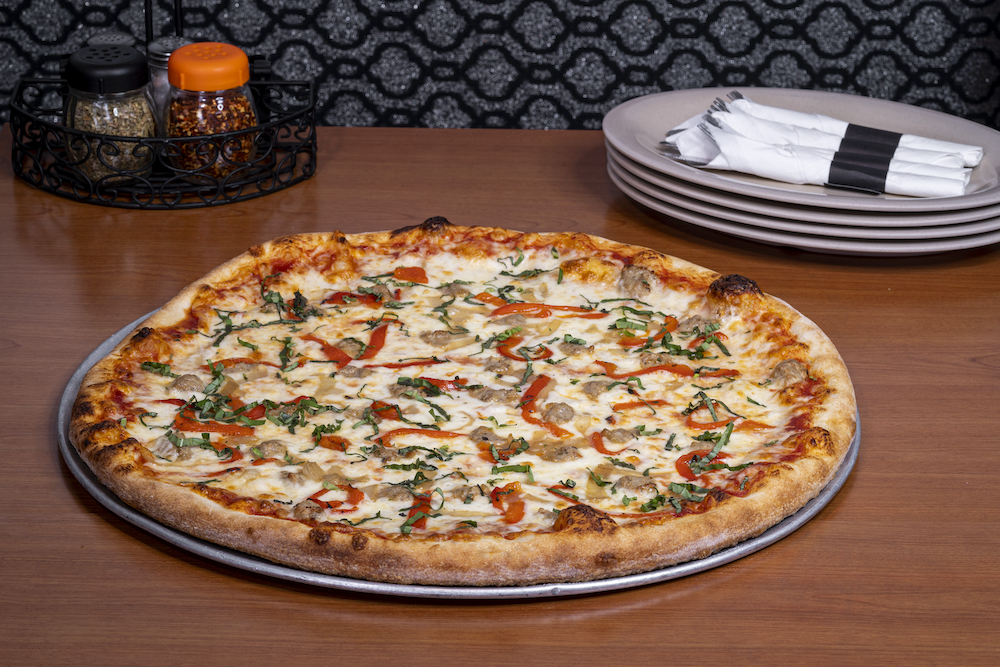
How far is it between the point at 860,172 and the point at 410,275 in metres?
0.91

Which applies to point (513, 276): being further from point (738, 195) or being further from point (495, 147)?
point (495, 147)

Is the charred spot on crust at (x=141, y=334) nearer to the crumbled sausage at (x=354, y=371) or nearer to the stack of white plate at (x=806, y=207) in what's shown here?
the crumbled sausage at (x=354, y=371)

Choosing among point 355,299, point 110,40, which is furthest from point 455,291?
point 110,40

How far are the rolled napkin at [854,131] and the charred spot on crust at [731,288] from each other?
609 mm

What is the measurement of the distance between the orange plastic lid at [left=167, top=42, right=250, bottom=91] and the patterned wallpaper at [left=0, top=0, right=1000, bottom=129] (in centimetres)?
134

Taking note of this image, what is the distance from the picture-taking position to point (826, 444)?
4.52 ft

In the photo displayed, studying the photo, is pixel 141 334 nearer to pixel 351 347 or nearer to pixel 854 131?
pixel 351 347

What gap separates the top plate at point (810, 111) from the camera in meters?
1.90

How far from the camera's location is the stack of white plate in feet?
6.25

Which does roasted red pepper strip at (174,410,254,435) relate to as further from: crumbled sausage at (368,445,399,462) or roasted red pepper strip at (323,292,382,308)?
roasted red pepper strip at (323,292,382,308)

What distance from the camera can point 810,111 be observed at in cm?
250

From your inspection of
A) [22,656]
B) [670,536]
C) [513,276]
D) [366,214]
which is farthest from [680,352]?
[22,656]

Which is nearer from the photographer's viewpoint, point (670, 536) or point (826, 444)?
point (670, 536)

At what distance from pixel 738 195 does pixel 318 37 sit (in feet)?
6.37
